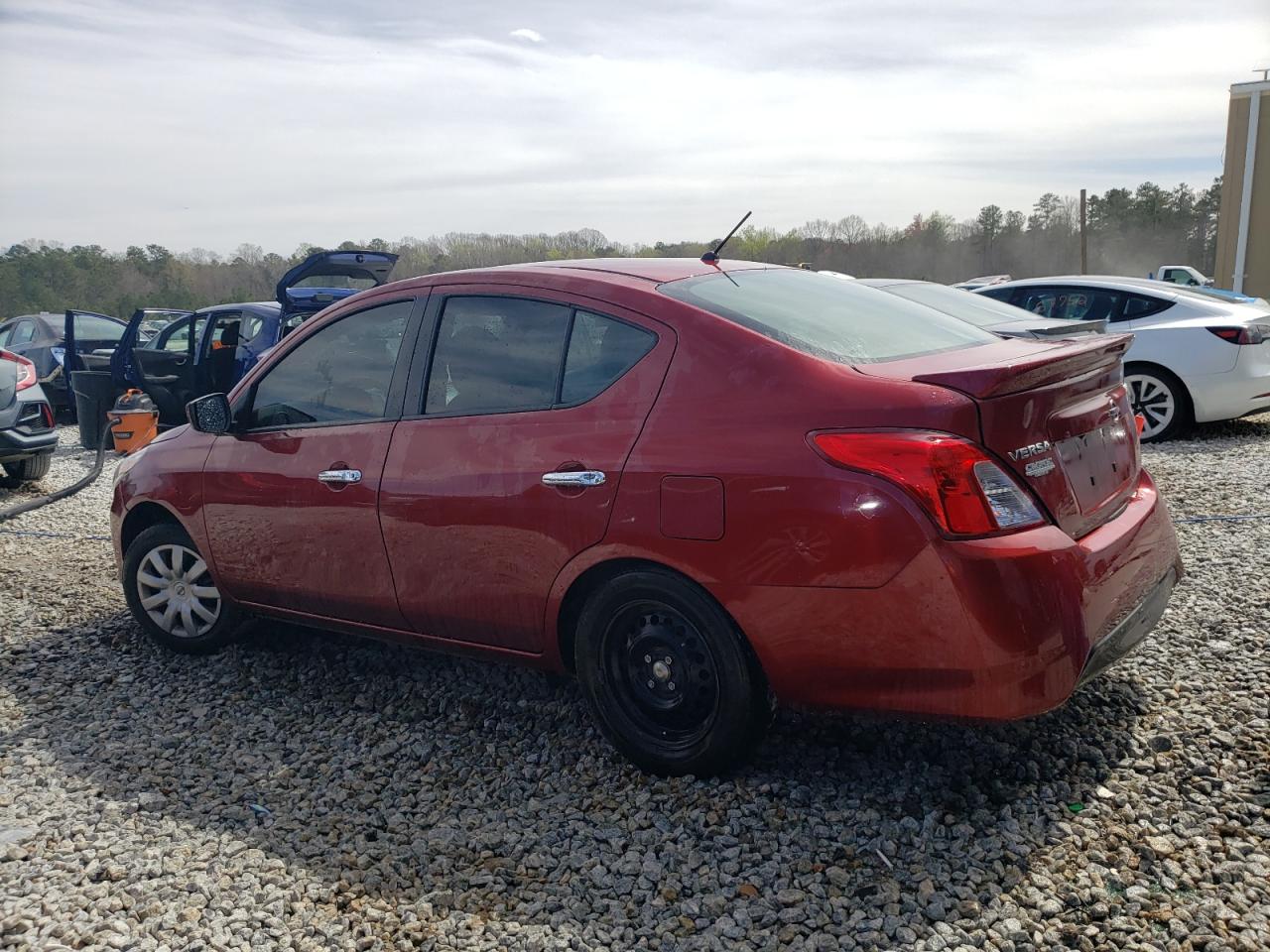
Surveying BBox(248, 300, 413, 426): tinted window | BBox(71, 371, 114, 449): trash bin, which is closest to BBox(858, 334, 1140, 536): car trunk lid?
BBox(248, 300, 413, 426): tinted window

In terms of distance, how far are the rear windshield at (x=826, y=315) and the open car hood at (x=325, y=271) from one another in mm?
6760

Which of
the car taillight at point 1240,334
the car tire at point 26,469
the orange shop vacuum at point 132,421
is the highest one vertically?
the car taillight at point 1240,334

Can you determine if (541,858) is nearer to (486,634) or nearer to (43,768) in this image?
(486,634)

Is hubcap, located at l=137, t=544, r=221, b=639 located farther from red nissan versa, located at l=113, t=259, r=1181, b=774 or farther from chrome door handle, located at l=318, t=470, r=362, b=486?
chrome door handle, located at l=318, t=470, r=362, b=486

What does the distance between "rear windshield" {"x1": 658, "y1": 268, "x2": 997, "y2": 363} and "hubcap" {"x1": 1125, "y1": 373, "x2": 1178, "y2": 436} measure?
6.24m

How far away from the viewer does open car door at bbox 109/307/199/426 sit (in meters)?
12.2

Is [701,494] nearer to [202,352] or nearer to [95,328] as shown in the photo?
[202,352]

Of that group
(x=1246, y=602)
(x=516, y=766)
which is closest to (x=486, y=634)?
(x=516, y=766)

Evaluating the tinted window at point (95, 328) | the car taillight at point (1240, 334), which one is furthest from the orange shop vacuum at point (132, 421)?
the car taillight at point (1240, 334)

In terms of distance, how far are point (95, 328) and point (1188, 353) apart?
15.0m

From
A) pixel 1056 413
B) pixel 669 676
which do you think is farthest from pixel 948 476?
pixel 669 676

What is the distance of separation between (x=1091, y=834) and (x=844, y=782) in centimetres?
73

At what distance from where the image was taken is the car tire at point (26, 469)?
9.70 meters

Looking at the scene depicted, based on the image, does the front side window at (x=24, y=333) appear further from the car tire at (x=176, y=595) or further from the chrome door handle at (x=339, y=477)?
the chrome door handle at (x=339, y=477)
